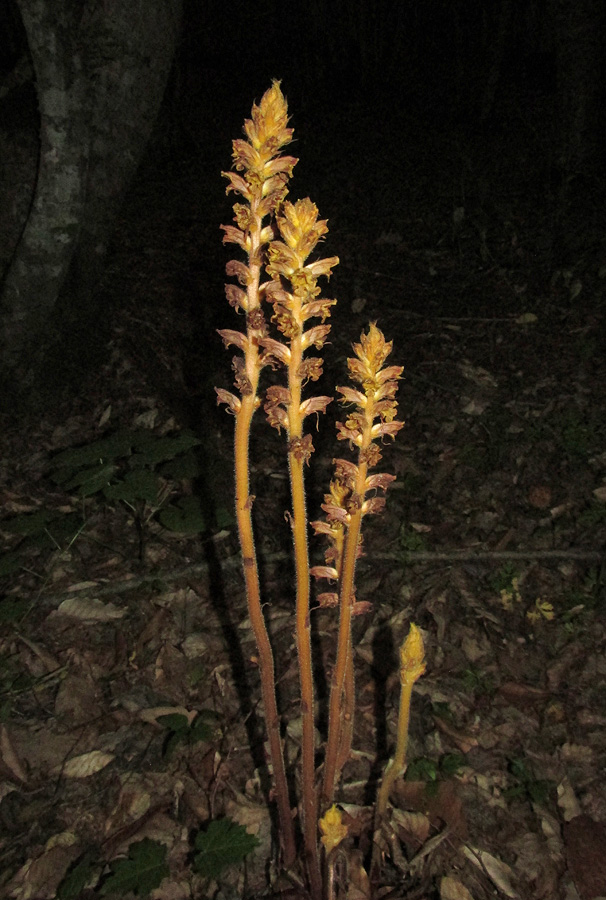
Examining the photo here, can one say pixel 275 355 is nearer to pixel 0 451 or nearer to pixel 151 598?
pixel 151 598

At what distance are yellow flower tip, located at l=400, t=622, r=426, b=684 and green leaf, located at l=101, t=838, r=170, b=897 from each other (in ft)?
3.18

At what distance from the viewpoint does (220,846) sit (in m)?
1.92

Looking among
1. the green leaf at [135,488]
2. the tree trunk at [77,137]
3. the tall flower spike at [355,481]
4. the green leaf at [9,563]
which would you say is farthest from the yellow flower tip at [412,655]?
the tree trunk at [77,137]

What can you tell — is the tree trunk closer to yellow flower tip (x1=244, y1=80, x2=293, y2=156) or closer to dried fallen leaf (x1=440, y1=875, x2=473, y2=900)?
yellow flower tip (x1=244, y1=80, x2=293, y2=156)

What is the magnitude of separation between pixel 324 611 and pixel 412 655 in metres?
1.40

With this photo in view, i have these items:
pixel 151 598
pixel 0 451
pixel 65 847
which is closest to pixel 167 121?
pixel 0 451

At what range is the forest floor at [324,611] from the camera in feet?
6.89

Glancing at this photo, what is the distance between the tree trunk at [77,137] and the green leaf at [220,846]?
2.90 meters

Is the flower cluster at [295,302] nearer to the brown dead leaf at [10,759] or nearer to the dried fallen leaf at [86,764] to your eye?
the dried fallen leaf at [86,764]

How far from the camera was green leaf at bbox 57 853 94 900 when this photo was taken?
1.91 meters

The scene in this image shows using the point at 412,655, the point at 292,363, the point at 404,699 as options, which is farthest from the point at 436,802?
the point at 292,363

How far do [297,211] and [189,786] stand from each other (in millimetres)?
1869

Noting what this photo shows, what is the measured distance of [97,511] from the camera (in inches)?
136

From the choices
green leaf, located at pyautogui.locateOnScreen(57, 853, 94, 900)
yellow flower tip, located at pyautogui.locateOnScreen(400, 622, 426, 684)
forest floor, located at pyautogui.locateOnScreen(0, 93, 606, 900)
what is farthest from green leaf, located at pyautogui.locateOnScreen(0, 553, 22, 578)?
yellow flower tip, located at pyautogui.locateOnScreen(400, 622, 426, 684)
